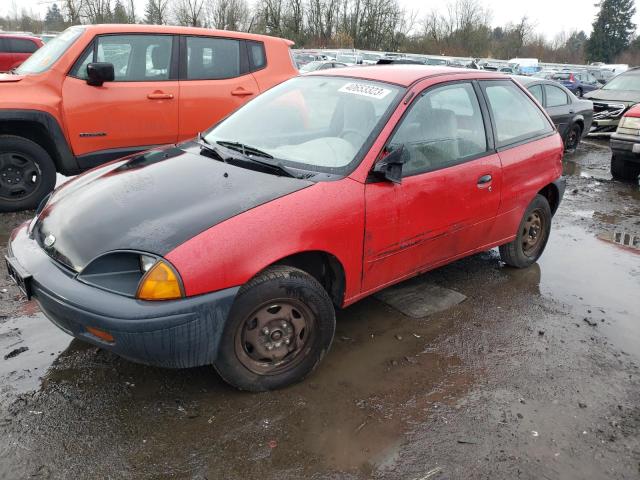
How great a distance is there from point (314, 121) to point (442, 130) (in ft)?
2.88

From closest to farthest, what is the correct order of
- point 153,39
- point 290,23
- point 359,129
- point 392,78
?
point 359,129
point 392,78
point 153,39
point 290,23

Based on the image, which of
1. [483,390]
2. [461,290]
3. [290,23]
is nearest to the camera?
[483,390]

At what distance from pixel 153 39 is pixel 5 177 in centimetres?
214

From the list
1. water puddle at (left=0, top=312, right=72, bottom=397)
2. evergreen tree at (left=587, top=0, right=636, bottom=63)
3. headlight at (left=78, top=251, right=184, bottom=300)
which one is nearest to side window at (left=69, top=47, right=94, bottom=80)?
water puddle at (left=0, top=312, right=72, bottom=397)

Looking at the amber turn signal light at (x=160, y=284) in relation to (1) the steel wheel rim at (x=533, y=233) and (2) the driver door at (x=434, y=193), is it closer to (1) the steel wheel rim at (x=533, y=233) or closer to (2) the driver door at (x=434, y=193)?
(2) the driver door at (x=434, y=193)

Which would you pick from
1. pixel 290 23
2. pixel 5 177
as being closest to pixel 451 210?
pixel 5 177

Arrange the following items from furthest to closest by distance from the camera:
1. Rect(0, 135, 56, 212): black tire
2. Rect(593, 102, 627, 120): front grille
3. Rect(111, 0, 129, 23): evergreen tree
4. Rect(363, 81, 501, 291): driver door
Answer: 1. Rect(111, 0, 129, 23): evergreen tree
2. Rect(593, 102, 627, 120): front grille
3. Rect(0, 135, 56, 212): black tire
4. Rect(363, 81, 501, 291): driver door

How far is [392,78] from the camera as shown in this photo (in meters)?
3.54

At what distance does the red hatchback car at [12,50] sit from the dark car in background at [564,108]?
13434mm

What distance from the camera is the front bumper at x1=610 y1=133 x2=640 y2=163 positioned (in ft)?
26.2

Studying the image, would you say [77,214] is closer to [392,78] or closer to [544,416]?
[392,78]

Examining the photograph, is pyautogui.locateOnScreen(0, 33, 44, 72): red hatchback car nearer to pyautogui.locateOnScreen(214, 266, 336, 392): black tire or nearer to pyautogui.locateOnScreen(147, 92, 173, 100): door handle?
pyautogui.locateOnScreen(147, 92, 173, 100): door handle

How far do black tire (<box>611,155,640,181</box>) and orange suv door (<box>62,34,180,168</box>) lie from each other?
7.03 meters

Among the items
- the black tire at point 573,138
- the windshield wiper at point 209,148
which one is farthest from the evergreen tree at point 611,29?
the windshield wiper at point 209,148
